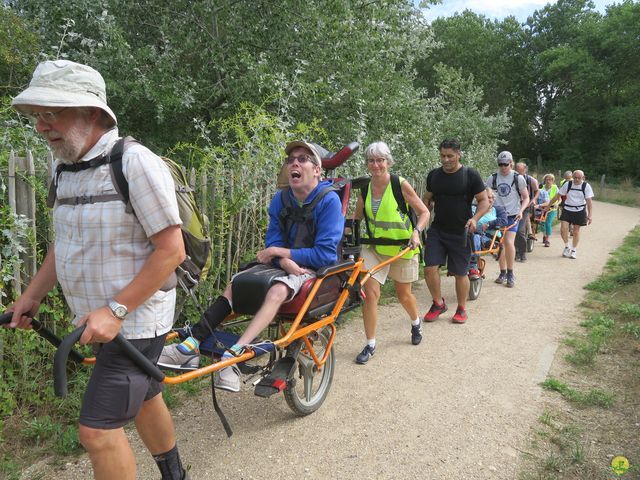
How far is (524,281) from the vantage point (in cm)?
834

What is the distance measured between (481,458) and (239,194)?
3.13 metres

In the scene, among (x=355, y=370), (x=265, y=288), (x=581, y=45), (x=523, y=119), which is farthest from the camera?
(x=523, y=119)

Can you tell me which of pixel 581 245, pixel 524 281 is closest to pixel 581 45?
pixel 581 245

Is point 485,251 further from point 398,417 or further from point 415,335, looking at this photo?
point 398,417

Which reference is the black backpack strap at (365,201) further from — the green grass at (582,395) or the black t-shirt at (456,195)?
the green grass at (582,395)

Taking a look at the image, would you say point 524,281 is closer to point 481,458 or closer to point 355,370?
point 355,370

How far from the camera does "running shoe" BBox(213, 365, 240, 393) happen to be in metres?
2.75

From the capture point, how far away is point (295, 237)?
358 centimetres

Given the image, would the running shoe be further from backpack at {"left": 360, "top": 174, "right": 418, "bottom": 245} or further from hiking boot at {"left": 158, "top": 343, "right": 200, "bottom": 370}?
backpack at {"left": 360, "top": 174, "right": 418, "bottom": 245}

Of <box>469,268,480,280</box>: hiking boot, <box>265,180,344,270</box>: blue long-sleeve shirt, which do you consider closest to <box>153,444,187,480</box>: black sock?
<box>265,180,344,270</box>: blue long-sleeve shirt

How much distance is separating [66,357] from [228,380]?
1.11m

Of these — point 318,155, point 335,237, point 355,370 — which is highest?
point 318,155

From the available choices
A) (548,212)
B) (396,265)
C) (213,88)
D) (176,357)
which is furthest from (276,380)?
(548,212)

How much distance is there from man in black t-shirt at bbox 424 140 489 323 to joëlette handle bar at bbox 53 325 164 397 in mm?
4283
